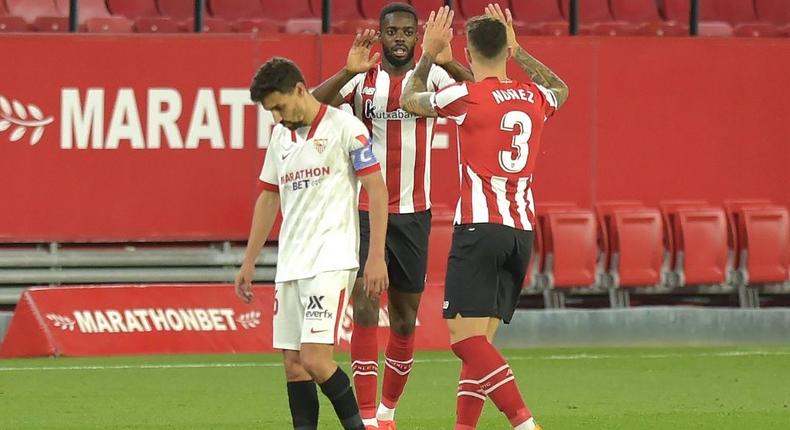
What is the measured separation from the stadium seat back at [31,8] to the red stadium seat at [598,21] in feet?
16.8

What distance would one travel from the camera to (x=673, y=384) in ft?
39.5

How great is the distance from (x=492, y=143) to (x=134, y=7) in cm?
899

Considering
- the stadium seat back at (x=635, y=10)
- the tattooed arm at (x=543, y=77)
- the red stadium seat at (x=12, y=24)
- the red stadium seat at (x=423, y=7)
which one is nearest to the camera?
the tattooed arm at (x=543, y=77)

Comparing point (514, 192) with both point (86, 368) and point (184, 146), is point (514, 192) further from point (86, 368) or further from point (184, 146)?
point (184, 146)

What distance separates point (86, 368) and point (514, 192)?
567 cm

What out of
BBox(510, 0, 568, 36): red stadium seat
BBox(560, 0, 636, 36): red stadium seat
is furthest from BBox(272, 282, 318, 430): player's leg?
BBox(560, 0, 636, 36): red stadium seat

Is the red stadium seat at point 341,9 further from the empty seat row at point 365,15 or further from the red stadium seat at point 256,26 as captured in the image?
the red stadium seat at point 256,26

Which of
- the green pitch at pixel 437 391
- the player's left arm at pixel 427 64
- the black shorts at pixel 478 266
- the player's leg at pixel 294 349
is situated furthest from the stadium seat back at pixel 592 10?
the player's leg at pixel 294 349

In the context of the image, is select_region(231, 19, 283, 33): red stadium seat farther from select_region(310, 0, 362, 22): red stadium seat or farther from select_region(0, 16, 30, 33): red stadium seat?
select_region(0, 16, 30, 33): red stadium seat

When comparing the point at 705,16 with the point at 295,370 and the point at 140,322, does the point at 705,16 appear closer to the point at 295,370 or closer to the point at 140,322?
the point at 140,322

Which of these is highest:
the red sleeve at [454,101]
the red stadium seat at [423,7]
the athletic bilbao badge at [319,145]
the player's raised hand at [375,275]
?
the red stadium seat at [423,7]

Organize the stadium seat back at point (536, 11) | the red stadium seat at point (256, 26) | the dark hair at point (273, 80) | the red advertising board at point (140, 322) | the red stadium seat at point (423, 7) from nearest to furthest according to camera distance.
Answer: the dark hair at point (273, 80), the red advertising board at point (140, 322), the red stadium seat at point (256, 26), the red stadium seat at point (423, 7), the stadium seat back at point (536, 11)

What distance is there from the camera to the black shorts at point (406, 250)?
927cm

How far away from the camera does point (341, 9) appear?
17141mm
